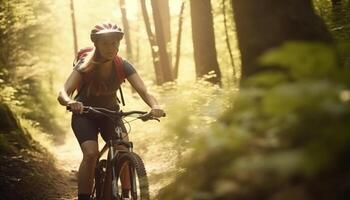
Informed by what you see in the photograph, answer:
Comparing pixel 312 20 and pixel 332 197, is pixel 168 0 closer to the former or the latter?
pixel 312 20

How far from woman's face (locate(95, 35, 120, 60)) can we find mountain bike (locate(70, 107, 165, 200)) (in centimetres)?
61

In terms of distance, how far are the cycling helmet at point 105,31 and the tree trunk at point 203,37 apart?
7708mm

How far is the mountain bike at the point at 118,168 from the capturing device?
482 centimetres

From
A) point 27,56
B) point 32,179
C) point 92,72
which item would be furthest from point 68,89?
point 27,56

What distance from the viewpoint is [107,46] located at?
5344 millimetres

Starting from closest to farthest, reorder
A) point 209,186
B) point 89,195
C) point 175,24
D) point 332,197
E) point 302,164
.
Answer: point 302,164
point 332,197
point 209,186
point 89,195
point 175,24

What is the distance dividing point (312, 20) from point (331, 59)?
191cm

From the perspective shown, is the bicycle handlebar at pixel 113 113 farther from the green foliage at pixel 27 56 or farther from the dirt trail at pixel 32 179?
the green foliage at pixel 27 56

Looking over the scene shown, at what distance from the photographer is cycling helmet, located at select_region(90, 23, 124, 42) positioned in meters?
5.35

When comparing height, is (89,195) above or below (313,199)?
below

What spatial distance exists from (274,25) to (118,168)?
7.17 feet

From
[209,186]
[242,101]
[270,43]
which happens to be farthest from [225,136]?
[270,43]

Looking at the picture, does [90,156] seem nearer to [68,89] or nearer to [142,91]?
[68,89]

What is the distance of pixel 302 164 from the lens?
1.96 m
